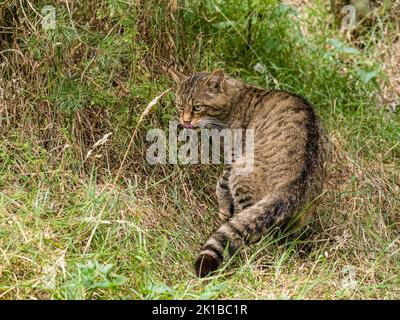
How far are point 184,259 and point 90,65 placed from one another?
1.45 meters

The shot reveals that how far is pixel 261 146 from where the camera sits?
4926 mm

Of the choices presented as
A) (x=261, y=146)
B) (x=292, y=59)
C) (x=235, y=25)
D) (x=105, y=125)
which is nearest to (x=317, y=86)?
(x=292, y=59)

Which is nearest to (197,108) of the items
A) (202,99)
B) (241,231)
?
(202,99)

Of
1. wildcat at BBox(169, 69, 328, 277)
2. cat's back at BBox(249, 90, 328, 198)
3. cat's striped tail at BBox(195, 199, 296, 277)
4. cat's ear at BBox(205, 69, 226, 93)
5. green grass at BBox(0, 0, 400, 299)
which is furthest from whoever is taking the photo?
cat's ear at BBox(205, 69, 226, 93)

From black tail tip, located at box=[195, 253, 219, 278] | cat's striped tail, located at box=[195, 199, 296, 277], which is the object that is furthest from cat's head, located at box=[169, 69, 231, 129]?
black tail tip, located at box=[195, 253, 219, 278]

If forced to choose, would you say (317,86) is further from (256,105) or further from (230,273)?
(230,273)

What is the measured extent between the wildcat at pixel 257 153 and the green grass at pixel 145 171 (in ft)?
0.48

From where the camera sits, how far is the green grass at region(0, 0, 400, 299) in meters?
4.04

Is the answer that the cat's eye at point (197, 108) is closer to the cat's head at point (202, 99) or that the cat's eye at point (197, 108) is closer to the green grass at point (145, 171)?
the cat's head at point (202, 99)

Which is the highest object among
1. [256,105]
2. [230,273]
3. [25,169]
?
[256,105]

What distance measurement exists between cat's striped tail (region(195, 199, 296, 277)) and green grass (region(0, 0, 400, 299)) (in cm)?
9

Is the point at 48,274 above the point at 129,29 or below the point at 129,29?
below

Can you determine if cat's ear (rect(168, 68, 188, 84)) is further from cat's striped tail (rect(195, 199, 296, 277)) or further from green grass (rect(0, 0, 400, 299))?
cat's striped tail (rect(195, 199, 296, 277))
